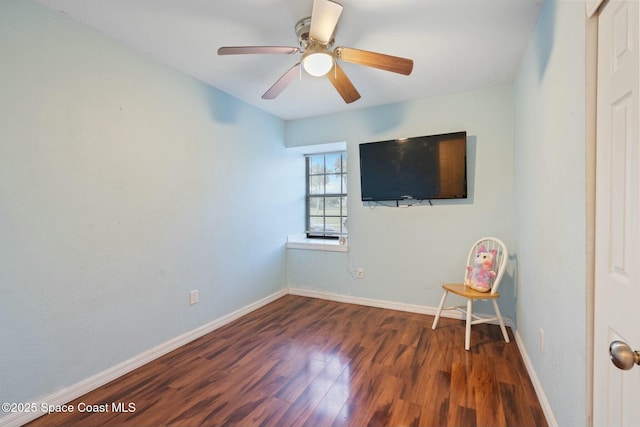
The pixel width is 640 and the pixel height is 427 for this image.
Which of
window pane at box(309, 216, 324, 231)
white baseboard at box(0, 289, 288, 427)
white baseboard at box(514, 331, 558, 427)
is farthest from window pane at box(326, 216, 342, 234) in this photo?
white baseboard at box(514, 331, 558, 427)

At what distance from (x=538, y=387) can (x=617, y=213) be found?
142cm

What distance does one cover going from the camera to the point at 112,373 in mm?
1961

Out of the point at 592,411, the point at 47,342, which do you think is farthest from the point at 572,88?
the point at 47,342

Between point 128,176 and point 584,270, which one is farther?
point 128,176

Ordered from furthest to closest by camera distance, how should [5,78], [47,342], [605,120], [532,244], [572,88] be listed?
[532,244]
[47,342]
[5,78]
[572,88]
[605,120]

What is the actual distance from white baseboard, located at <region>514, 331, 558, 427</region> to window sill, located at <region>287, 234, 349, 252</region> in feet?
6.31

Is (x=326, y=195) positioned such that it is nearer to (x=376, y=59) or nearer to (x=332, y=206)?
(x=332, y=206)

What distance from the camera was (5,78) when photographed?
1.52 metres

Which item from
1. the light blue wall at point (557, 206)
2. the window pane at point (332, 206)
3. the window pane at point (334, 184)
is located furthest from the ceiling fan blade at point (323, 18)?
the window pane at point (332, 206)

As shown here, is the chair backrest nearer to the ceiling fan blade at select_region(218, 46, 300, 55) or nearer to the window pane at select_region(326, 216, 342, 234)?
the window pane at select_region(326, 216, 342, 234)

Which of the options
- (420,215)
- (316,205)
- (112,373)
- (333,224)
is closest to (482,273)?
(420,215)

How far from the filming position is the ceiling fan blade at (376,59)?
1688 millimetres

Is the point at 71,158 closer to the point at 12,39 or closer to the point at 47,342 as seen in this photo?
the point at 12,39

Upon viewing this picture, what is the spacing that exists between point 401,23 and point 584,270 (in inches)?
66.4
